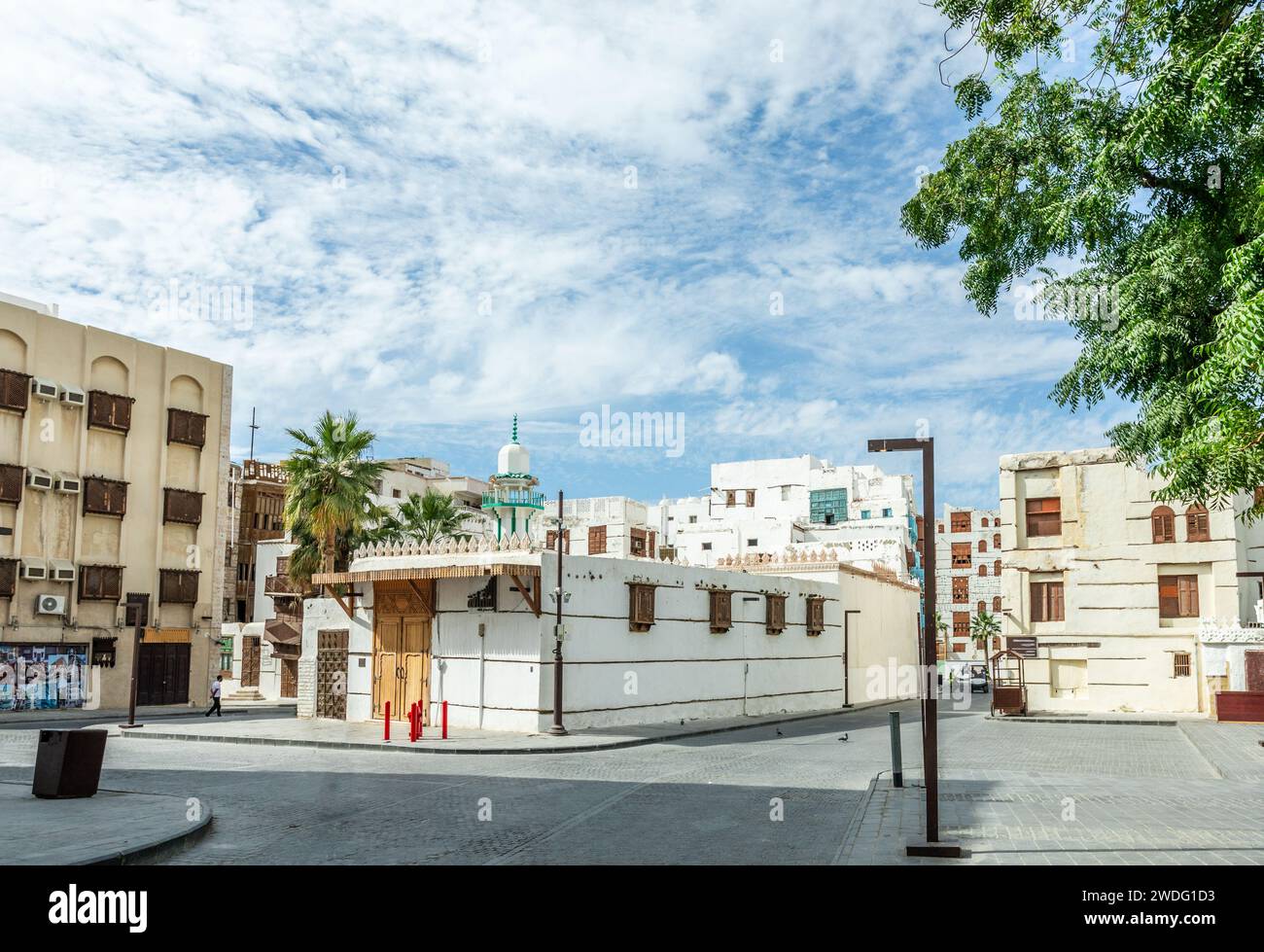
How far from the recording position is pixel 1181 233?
1459 cm

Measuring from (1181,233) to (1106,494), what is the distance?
25263mm

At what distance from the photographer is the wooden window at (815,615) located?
39.2 m

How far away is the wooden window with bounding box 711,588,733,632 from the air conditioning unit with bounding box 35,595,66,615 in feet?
74.5

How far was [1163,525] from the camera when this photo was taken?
36.9m

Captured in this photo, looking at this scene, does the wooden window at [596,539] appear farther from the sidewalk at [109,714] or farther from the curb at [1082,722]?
the curb at [1082,722]

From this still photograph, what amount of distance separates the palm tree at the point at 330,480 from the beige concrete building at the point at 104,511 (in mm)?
8845

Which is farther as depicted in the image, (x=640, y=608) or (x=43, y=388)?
(x=43, y=388)

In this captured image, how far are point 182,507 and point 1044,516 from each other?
3237 centimetres

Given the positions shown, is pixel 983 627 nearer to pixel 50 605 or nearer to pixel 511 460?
pixel 511 460

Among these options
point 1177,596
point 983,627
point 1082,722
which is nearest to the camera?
point 1082,722

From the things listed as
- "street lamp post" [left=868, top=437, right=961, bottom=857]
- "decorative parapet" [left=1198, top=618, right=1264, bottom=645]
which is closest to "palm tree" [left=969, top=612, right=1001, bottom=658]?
"decorative parapet" [left=1198, top=618, right=1264, bottom=645]

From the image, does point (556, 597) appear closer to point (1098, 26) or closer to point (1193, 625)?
point (1098, 26)

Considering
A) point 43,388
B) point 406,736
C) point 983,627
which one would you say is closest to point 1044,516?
point 406,736

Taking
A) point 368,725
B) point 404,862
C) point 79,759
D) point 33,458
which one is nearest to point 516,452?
point 33,458
